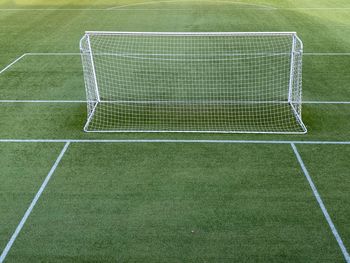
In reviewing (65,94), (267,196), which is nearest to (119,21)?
(65,94)

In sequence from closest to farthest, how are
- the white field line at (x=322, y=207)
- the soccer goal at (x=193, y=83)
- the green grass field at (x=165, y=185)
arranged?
the white field line at (x=322, y=207), the green grass field at (x=165, y=185), the soccer goal at (x=193, y=83)

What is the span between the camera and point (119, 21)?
56.1 ft

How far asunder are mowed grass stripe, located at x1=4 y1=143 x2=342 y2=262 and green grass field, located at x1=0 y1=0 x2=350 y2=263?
2 centimetres

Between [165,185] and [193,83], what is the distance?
4.40 meters

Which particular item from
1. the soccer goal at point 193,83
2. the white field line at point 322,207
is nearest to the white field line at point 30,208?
the soccer goal at point 193,83

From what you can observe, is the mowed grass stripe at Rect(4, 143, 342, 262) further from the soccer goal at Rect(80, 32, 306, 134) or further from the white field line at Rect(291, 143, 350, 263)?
the soccer goal at Rect(80, 32, 306, 134)

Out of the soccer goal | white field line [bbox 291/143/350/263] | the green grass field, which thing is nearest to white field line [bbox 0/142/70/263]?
Answer: the green grass field

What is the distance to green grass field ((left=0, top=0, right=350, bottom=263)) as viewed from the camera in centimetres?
620

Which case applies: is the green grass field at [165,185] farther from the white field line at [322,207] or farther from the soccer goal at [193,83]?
the soccer goal at [193,83]

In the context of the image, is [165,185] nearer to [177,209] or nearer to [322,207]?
[177,209]

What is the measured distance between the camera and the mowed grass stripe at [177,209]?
6.11 metres

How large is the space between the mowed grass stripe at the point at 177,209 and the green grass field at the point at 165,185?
0.02m

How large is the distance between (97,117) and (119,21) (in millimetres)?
8375

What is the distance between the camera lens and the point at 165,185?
749 cm
